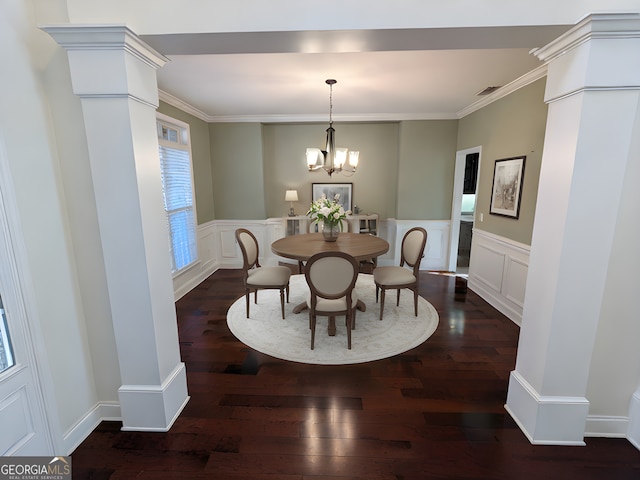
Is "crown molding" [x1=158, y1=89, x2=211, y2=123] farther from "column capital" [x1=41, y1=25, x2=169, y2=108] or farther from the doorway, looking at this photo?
the doorway

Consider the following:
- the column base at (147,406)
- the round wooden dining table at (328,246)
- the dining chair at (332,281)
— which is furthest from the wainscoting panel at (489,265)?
the column base at (147,406)

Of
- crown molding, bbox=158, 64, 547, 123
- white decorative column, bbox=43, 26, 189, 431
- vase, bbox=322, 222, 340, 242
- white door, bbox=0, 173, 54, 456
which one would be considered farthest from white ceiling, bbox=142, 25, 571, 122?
vase, bbox=322, 222, 340, 242

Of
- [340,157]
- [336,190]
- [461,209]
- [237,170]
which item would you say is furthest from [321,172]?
[461,209]

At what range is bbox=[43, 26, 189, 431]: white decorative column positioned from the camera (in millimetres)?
1467

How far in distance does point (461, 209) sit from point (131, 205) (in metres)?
5.76

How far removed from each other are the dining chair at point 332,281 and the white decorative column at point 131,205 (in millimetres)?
1131

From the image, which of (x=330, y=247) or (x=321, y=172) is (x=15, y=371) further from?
(x=321, y=172)

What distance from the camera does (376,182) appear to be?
5523 millimetres

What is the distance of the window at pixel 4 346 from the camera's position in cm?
137

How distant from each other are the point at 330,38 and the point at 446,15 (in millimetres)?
570

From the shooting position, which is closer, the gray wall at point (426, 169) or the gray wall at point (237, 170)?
the gray wall at point (426, 169)

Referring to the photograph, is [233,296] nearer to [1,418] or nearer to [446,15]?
[1,418]

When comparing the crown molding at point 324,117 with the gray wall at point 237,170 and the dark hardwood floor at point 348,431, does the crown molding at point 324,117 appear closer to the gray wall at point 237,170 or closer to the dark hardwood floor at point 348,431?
the gray wall at point 237,170

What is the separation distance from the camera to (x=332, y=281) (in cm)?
257
